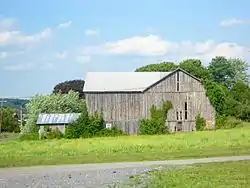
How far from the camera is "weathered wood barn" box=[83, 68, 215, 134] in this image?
85312 millimetres

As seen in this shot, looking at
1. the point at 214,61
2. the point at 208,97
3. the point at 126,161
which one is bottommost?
the point at 126,161

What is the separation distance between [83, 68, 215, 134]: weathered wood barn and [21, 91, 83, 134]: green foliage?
13.8 m

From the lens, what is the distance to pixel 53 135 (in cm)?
8525

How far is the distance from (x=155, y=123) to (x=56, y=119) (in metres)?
15.8

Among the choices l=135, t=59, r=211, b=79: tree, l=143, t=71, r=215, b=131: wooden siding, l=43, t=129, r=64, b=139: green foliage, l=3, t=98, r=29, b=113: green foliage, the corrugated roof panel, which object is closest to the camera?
l=43, t=129, r=64, b=139: green foliage

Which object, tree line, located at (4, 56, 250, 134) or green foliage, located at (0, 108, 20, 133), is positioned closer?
tree line, located at (4, 56, 250, 134)

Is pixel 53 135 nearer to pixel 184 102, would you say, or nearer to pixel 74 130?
pixel 74 130

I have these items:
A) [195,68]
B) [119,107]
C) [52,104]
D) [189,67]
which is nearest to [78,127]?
[119,107]

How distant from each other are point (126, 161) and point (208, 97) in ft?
181

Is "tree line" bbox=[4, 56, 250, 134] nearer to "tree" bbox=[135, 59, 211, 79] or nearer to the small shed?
"tree" bbox=[135, 59, 211, 79]

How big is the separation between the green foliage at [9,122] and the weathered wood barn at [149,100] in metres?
41.7

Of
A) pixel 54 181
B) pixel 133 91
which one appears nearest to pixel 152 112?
pixel 133 91

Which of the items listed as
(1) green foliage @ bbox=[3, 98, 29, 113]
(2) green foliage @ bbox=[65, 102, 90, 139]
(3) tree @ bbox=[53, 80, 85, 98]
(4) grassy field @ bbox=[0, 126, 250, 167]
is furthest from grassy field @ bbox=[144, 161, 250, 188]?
(1) green foliage @ bbox=[3, 98, 29, 113]

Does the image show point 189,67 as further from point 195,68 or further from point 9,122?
point 9,122
